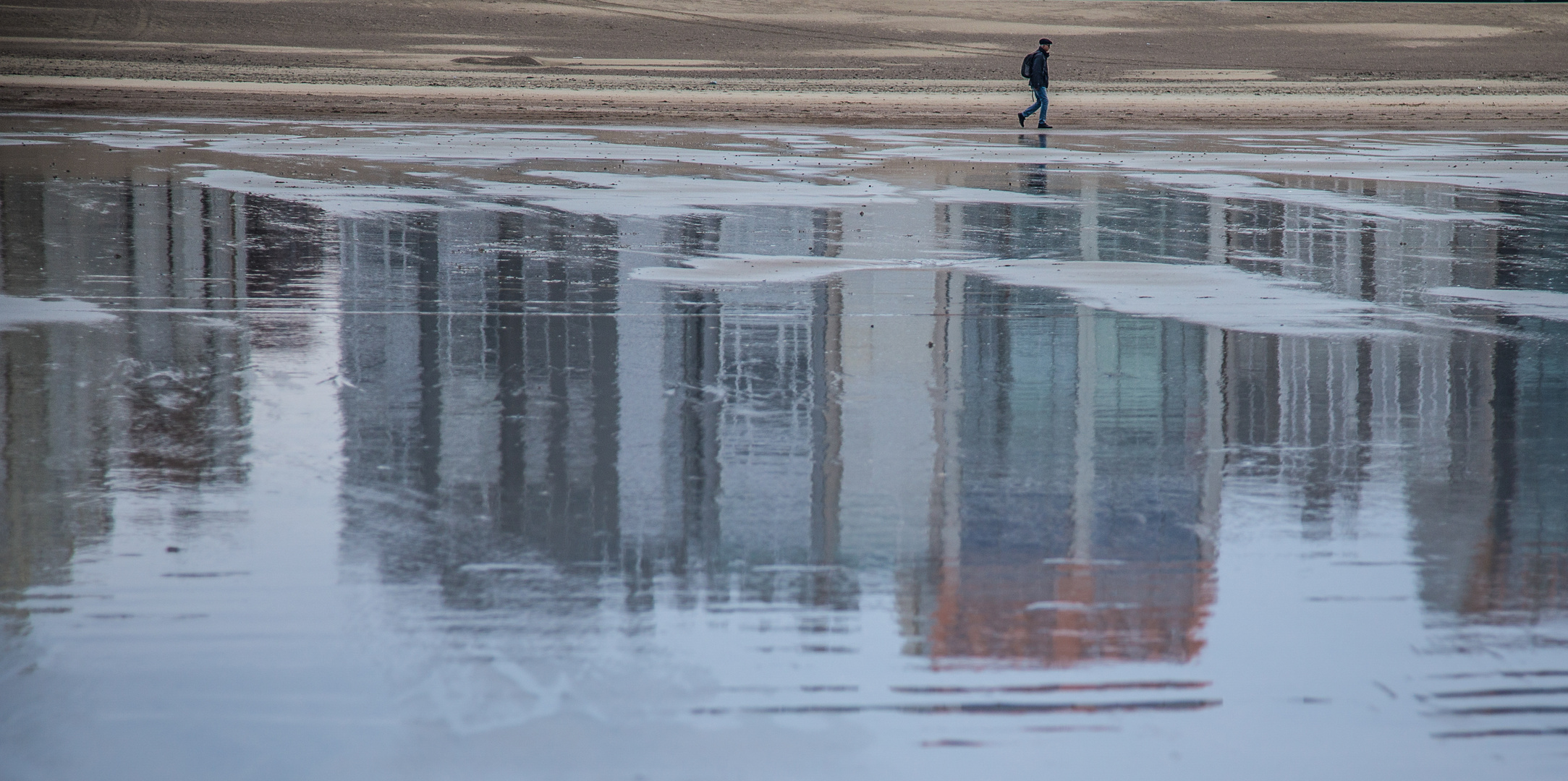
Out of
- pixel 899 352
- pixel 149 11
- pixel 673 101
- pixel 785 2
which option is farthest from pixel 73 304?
pixel 785 2

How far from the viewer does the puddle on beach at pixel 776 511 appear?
3.45 meters

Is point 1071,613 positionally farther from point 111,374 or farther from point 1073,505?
point 111,374

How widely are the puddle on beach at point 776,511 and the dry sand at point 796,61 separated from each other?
16.7 meters

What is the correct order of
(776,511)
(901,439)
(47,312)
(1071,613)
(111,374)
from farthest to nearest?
1. (47,312)
2. (111,374)
3. (901,439)
4. (776,511)
5. (1071,613)

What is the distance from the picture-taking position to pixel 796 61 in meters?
46.6

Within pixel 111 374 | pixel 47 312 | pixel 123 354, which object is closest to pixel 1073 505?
pixel 111 374

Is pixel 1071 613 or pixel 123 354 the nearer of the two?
pixel 1071 613

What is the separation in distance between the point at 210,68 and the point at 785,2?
29.9 meters

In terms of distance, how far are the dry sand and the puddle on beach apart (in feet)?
54.8

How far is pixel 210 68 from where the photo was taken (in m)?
39.8

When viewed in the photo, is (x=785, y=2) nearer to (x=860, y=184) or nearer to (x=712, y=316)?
(x=860, y=184)

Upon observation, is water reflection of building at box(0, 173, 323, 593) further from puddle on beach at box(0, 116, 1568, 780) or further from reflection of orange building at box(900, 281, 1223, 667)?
reflection of orange building at box(900, 281, 1223, 667)

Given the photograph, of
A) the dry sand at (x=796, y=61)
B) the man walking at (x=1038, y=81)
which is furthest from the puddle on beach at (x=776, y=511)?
the dry sand at (x=796, y=61)

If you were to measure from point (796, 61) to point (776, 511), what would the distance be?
1693 inches
